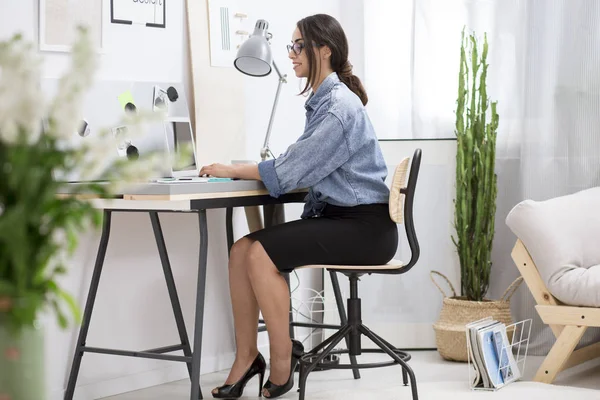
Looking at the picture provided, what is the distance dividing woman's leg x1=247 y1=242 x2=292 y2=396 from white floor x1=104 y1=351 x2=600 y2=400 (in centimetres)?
18

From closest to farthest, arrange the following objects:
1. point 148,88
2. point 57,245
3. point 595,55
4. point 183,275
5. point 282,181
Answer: point 57,245
point 282,181
point 148,88
point 183,275
point 595,55

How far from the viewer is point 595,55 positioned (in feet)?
12.4

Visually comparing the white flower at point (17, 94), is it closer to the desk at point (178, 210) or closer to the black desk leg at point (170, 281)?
the desk at point (178, 210)

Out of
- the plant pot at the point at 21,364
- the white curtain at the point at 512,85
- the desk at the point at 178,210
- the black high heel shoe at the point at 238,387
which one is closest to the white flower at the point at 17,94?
the plant pot at the point at 21,364

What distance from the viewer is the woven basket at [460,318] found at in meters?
3.65

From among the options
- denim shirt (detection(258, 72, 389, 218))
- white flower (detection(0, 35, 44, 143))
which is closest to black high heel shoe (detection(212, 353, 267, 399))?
denim shirt (detection(258, 72, 389, 218))

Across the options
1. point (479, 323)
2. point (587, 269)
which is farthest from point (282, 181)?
point (587, 269)

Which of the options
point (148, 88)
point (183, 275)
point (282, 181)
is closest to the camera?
point (282, 181)

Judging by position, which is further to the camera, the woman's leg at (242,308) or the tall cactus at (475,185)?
the tall cactus at (475,185)

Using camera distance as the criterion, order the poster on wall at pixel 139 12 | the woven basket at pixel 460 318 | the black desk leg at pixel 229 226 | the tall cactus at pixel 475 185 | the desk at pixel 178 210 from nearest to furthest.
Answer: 1. the desk at pixel 178 210
2. the poster on wall at pixel 139 12
3. the black desk leg at pixel 229 226
4. the woven basket at pixel 460 318
5. the tall cactus at pixel 475 185

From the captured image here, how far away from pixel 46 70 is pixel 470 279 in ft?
6.47

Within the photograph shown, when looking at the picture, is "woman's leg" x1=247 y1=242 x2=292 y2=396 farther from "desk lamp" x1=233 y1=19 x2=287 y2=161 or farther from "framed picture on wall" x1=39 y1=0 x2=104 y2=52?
"framed picture on wall" x1=39 y1=0 x2=104 y2=52

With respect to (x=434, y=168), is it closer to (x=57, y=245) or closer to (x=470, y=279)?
(x=470, y=279)

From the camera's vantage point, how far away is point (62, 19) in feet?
9.52
